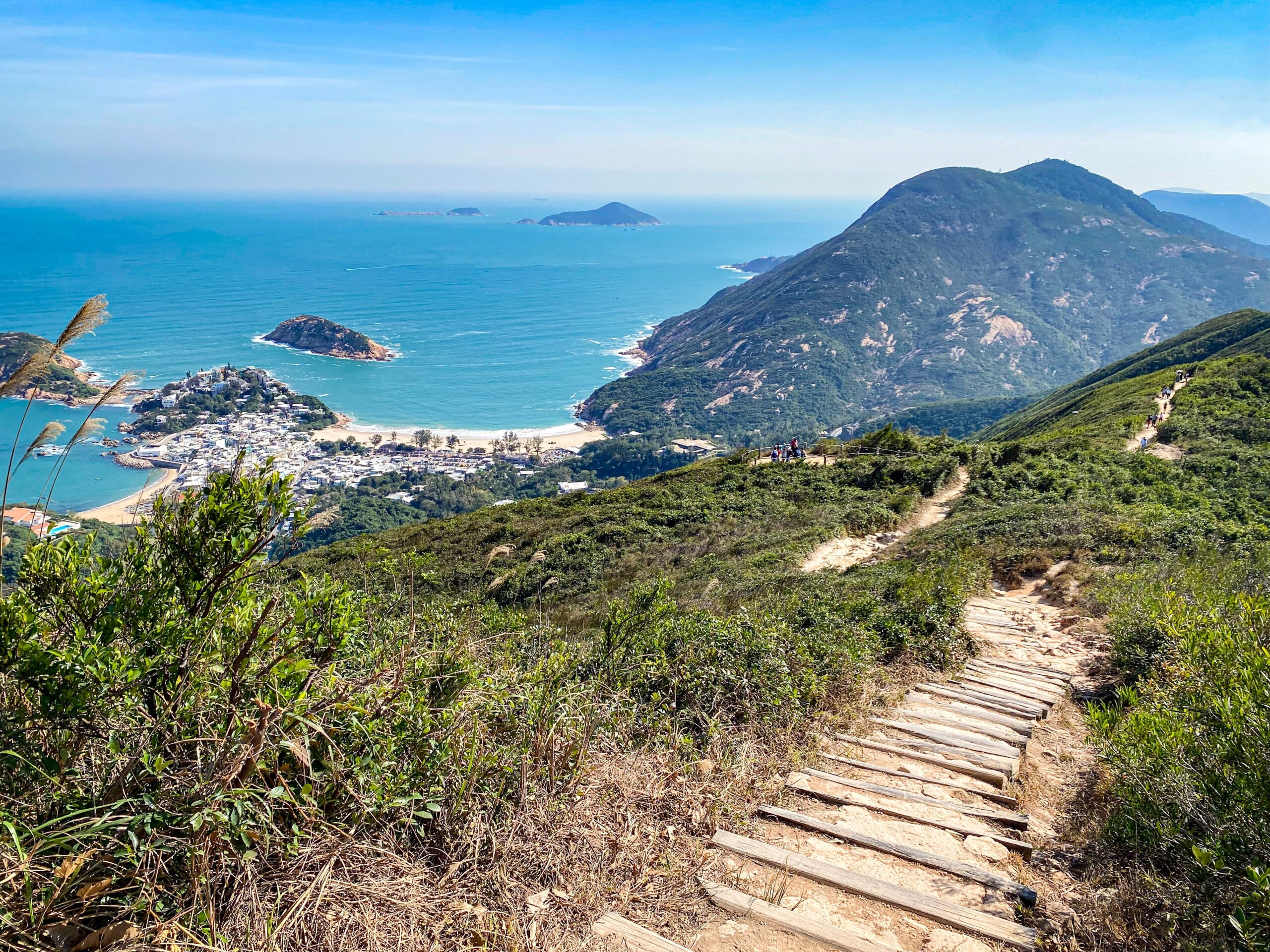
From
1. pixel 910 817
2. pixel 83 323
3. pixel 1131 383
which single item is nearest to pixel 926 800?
pixel 910 817

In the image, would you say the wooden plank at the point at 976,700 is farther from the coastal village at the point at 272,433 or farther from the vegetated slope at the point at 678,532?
the coastal village at the point at 272,433

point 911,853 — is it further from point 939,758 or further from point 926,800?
point 939,758

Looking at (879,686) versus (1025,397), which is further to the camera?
(1025,397)

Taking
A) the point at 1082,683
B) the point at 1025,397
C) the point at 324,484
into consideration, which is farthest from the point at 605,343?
the point at 1082,683

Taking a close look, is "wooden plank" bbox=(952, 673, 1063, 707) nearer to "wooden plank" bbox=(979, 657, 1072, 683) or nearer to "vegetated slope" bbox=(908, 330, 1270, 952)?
"vegetated slope" bbox=(908, 330, 1270, 952)

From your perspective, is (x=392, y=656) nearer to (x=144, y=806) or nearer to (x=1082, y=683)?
(x=144, y=806)

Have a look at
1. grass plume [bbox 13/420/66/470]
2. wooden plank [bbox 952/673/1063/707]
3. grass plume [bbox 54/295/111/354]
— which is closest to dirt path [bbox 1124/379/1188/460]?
wooden plank [bbox 952/673/1063/707]
